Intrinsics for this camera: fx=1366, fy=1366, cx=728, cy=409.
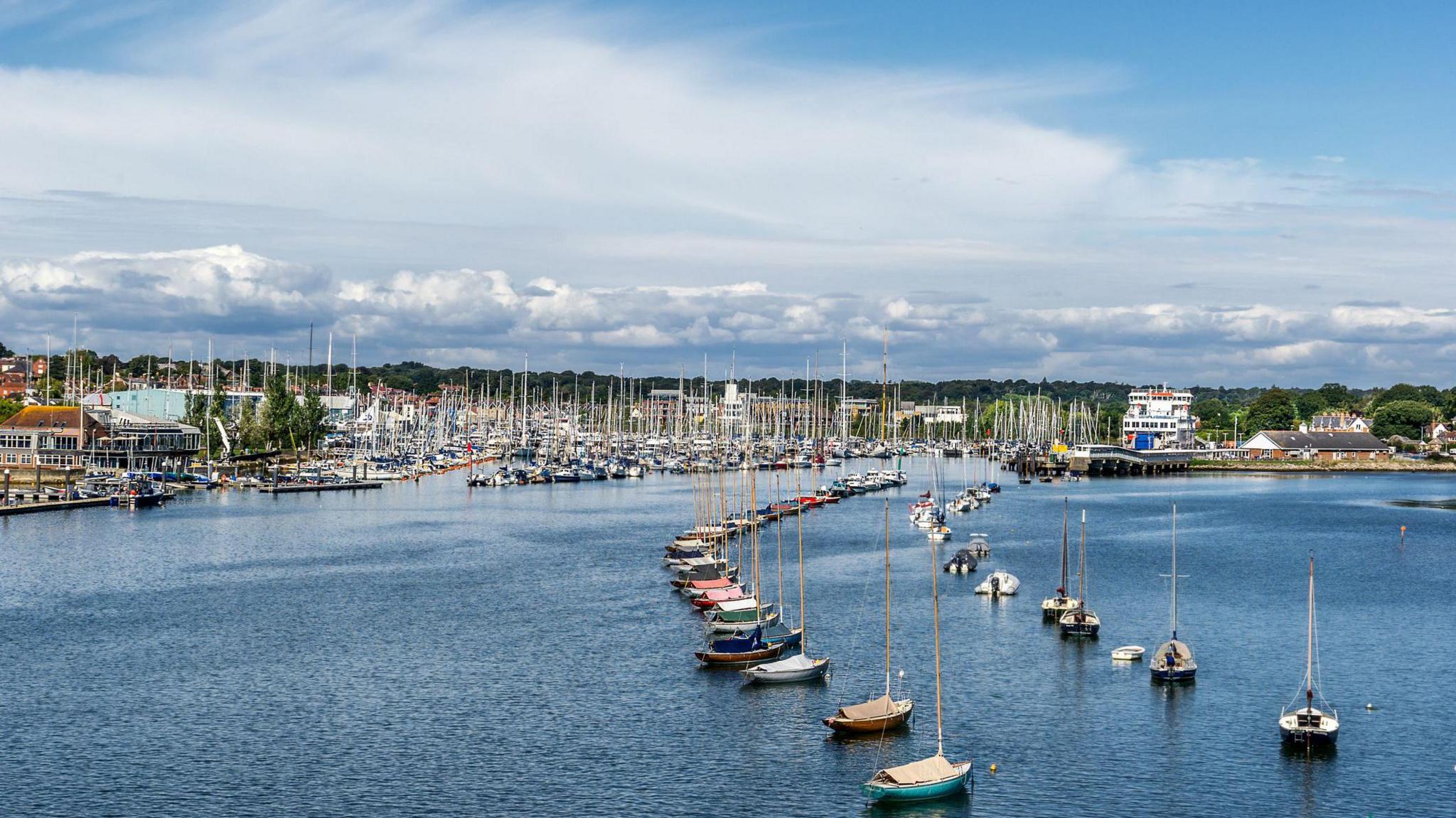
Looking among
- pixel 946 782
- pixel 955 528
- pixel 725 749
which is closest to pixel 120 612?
pixel 725 749

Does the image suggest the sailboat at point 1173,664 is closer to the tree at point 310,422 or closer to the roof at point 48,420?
the roof at point 48,420

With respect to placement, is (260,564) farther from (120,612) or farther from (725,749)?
(725,749)

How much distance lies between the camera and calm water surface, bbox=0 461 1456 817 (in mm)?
35875

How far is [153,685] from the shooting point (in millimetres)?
46625

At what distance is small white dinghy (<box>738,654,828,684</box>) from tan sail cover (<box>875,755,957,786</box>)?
1170 cm

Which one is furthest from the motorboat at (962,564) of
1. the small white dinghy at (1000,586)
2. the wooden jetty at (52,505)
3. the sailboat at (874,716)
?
the wooden jetty at (52,505)

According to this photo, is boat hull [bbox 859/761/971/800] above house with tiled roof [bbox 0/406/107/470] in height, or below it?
below

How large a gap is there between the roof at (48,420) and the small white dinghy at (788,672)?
96834mm

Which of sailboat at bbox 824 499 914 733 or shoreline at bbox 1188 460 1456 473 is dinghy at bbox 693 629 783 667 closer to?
sailboat at bbox 824 499 914 733

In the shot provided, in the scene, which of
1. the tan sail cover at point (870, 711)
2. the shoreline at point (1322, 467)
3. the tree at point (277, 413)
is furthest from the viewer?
the shoreline at point (1322, 467)

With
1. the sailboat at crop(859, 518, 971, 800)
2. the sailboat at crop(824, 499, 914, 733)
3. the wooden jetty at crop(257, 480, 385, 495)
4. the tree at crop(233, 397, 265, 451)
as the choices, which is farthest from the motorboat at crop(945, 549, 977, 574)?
the tree at crop(233, 397, 265, 451)

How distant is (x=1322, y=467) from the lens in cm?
19462

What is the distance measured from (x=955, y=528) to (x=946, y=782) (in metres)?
67.3

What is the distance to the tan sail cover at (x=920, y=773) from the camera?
34.6 meters
